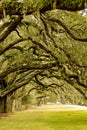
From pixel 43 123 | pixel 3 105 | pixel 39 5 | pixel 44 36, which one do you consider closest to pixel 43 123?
pixel 43 123

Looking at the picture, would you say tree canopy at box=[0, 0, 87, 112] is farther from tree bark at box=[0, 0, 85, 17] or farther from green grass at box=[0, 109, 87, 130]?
green grass at box=[0, 109, 87, 130]

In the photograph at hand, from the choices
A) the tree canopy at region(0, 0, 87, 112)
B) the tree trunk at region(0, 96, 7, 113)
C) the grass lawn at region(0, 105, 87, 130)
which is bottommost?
the grass lawn at region(0, 105, 87, 130)

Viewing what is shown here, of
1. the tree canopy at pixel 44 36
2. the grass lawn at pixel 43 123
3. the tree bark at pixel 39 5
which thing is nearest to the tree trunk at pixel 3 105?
the tree canopy at pixel 44 36

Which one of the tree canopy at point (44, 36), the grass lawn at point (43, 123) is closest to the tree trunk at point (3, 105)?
the tree canopy at point (44, 36)

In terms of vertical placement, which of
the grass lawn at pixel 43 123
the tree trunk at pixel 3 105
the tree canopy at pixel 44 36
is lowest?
the grass lawn at pixel 43 123

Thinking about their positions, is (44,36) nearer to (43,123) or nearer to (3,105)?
(43,123)

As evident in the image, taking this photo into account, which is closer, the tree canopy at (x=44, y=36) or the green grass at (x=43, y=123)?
the tree canopy at (x=44, y=36)

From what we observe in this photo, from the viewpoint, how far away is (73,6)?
10266 millimetres

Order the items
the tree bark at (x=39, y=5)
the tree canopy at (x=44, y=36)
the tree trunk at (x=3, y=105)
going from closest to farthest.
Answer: the tree bark at (x=39, y=5), the tree canopy at (x=44, y=36), the tree trunk at (x=3, y=105)

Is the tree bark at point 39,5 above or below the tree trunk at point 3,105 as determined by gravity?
above

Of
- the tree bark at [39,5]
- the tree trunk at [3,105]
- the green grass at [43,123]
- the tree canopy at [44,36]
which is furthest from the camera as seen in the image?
the tree trunk at [3,105]

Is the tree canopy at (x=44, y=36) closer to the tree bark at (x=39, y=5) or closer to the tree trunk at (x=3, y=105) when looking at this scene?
the tree bark at (x=39, y=5)

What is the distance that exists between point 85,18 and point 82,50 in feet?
13.1

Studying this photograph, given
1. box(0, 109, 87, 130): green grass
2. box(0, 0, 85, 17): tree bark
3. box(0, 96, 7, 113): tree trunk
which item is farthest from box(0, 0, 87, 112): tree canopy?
box(0, 96, 7, 113): tree trunk
